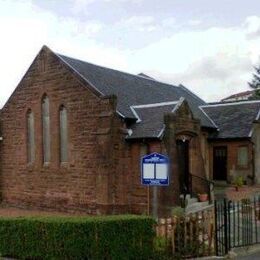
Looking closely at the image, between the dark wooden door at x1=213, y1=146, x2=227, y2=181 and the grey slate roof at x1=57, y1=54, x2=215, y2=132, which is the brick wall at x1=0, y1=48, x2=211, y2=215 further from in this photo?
the dark wooden door at x1=213, y1=146, x2=227, y2=181

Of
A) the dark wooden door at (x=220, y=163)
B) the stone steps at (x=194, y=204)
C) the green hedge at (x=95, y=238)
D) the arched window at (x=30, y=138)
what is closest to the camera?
the green hedge at (x=95, y=238)

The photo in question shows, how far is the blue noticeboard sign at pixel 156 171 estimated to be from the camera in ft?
37.6

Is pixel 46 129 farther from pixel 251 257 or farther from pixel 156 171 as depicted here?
pixel 251 257

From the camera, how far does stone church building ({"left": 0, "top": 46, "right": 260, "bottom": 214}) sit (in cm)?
2094

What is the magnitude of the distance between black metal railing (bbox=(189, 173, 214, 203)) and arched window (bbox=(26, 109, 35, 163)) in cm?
831

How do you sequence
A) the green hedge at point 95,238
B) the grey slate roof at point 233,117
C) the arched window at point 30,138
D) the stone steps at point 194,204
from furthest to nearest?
1. the grey slate roof at point 233,117
2. the arched window at point 30,138
3. the stone steps at point 194,204
4. the green hedge at point 95,238

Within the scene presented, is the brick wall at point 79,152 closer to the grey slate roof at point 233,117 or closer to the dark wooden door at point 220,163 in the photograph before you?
the grey slate roof at point 233,117

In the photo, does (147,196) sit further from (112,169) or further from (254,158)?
(254,158)

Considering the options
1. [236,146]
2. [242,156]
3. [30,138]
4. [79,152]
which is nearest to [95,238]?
[79,152]

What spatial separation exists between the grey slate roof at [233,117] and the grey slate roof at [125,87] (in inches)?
32.8

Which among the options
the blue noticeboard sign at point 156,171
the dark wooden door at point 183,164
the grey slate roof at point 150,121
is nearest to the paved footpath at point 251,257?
the blue noticeboard sign at point 156,171

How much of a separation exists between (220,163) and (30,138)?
11.9 metres

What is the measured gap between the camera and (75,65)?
24469mm

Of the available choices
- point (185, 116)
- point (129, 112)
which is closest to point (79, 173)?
point (129, 112)
